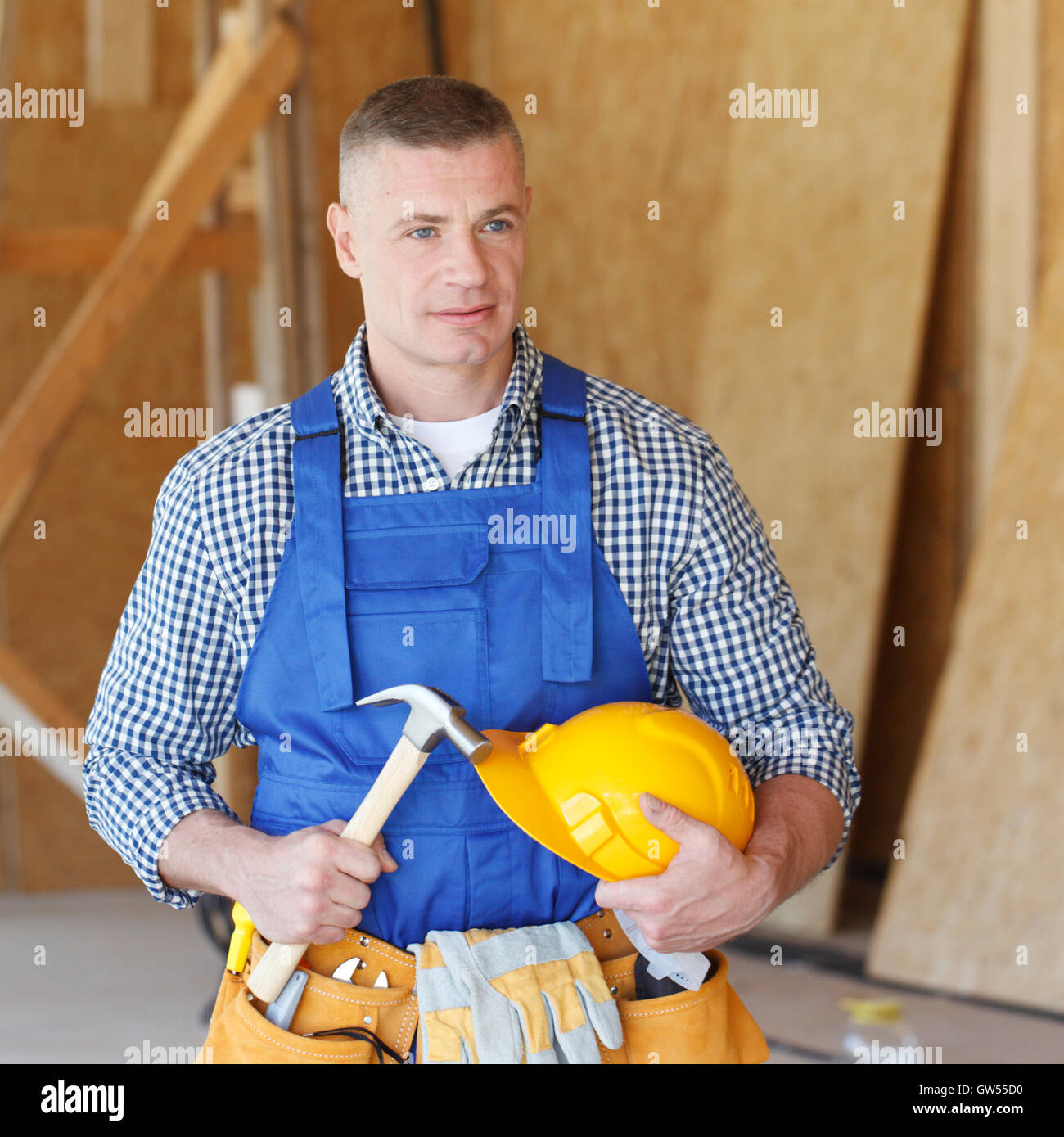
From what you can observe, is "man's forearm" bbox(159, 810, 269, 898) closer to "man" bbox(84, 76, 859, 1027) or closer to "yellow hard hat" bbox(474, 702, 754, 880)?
"man" bbox(84, 76, 859, 1027)

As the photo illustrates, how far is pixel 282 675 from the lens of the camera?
5.88ft

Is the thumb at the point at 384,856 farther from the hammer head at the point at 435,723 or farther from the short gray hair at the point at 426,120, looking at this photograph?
Answer: the short gray hair at the point at 426,120

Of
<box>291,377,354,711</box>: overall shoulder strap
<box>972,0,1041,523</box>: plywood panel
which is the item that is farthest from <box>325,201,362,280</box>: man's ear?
<box>972,0,1041,523</box>: plywood panel

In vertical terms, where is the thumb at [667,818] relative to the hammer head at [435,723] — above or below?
below

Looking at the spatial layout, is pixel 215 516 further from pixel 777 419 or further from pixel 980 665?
pixel 777 419

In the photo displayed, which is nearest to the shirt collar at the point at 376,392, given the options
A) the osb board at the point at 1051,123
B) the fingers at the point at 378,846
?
the fingers at the point at 378,846

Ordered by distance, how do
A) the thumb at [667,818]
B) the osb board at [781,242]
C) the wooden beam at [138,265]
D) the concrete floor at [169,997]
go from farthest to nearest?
the osb board at [781,242] → the wooden beam at [138,265] → the concrete floor at [169,997] → the thumb at [667,818]

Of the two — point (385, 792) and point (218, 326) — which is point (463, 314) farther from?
point (218, 326)

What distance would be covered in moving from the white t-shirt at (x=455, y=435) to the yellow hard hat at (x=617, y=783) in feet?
1.37

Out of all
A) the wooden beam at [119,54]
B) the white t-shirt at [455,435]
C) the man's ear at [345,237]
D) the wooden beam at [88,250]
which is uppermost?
the wooden beam at [119,54]

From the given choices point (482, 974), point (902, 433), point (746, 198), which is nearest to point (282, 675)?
point (482, 974)

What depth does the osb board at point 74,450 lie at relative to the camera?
6.06m

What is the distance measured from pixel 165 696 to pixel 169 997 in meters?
3.23

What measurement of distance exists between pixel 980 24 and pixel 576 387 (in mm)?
3424
